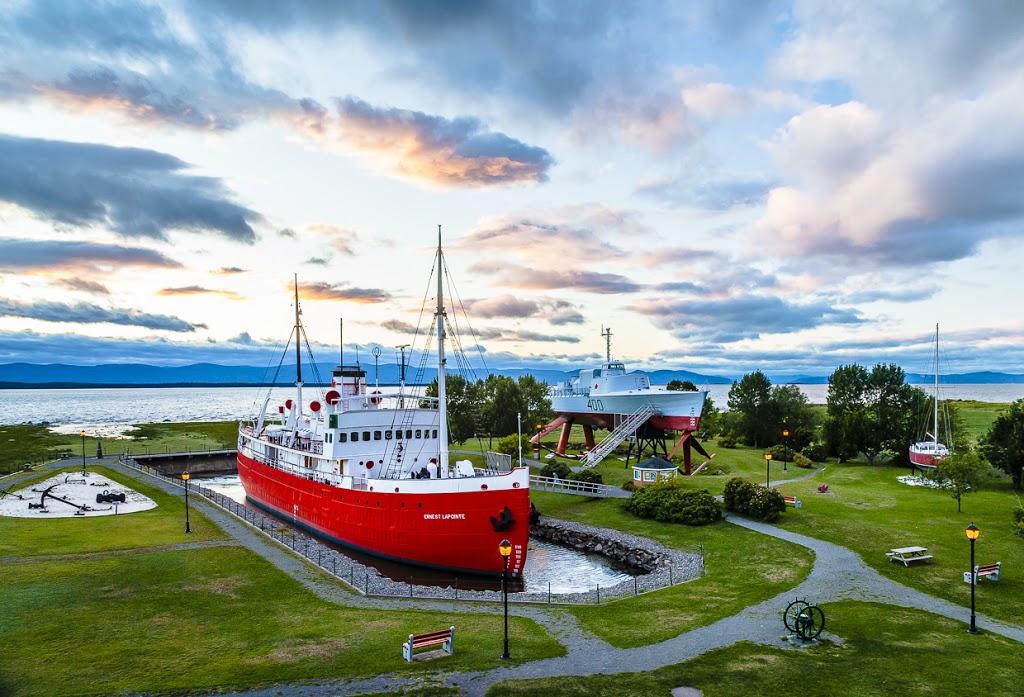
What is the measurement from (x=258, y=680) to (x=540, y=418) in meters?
62.3

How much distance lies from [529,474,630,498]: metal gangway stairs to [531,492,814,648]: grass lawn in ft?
20.6

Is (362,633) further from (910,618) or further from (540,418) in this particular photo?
(540,418)

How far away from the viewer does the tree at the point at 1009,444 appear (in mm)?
42938

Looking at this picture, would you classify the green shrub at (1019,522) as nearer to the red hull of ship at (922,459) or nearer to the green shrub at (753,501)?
the green shrub at (753,501)

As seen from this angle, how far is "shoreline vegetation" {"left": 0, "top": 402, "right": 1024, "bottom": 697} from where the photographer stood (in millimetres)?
16484

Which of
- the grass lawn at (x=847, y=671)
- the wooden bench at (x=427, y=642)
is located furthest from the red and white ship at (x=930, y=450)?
the wooden bench at (x=427, y=642)

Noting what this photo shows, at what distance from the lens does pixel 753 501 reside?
3641cm

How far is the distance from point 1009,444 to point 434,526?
45.1m

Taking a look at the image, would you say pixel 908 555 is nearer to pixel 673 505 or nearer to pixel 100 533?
pixel 673 505

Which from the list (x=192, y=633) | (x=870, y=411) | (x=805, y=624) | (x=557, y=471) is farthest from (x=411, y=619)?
(x=870, y=411)

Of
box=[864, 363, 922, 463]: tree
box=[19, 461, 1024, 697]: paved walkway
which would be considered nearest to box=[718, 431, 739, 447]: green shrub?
box=[864, 363, 922, 463]: tree

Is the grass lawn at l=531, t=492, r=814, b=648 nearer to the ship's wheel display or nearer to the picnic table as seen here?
the ship's wheel display

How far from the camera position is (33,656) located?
17703 mm

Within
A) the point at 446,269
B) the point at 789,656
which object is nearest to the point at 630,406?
the point at 446,269
